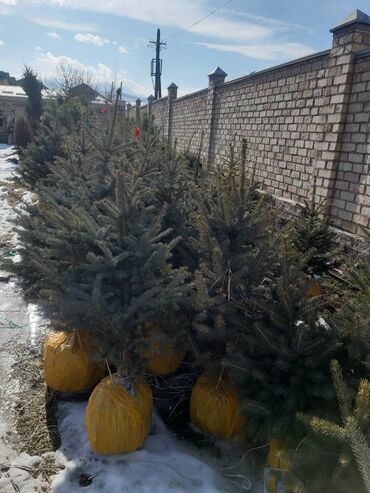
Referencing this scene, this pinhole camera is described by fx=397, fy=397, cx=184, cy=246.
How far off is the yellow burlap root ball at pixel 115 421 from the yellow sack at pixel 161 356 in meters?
0.32

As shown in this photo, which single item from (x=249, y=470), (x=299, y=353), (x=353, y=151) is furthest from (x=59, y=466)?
(x=353, y=151)

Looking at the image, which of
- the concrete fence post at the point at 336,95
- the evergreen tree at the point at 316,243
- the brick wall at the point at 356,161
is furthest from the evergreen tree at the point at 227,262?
the concrete fence post at the point at 336,95

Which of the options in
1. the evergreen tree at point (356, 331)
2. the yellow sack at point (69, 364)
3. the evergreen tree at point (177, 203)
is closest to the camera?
the evergreen tree at point (356, 331)

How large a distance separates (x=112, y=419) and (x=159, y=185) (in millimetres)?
2792

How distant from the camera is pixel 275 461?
2467 millimetres

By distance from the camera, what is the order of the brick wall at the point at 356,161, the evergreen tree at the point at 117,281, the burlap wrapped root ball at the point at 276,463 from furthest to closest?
the brick wall at the point at 356,161 → the evergreen tree at the point at 117,281 → the burlap wrapped root ball at the point at 276,463

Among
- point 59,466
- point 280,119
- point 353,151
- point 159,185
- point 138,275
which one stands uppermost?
point 280,119

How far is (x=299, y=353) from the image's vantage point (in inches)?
97.4

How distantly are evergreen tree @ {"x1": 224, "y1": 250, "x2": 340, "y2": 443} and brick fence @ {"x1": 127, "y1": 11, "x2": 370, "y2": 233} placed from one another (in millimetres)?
2245

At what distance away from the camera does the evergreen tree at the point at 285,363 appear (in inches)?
93.1

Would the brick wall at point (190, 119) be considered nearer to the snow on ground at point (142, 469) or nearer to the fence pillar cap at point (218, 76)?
the fence pillar cap at point (218, 76)

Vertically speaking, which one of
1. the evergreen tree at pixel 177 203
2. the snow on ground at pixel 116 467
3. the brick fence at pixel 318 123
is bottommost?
the snow on ground at pixel 116 467

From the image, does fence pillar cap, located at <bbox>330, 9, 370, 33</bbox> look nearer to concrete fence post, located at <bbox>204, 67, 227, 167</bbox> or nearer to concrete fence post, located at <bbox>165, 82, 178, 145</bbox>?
concrete fence post, located at <bbox>204, 67, 227, 167</bbox>

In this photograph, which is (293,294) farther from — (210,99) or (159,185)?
(210,99)
